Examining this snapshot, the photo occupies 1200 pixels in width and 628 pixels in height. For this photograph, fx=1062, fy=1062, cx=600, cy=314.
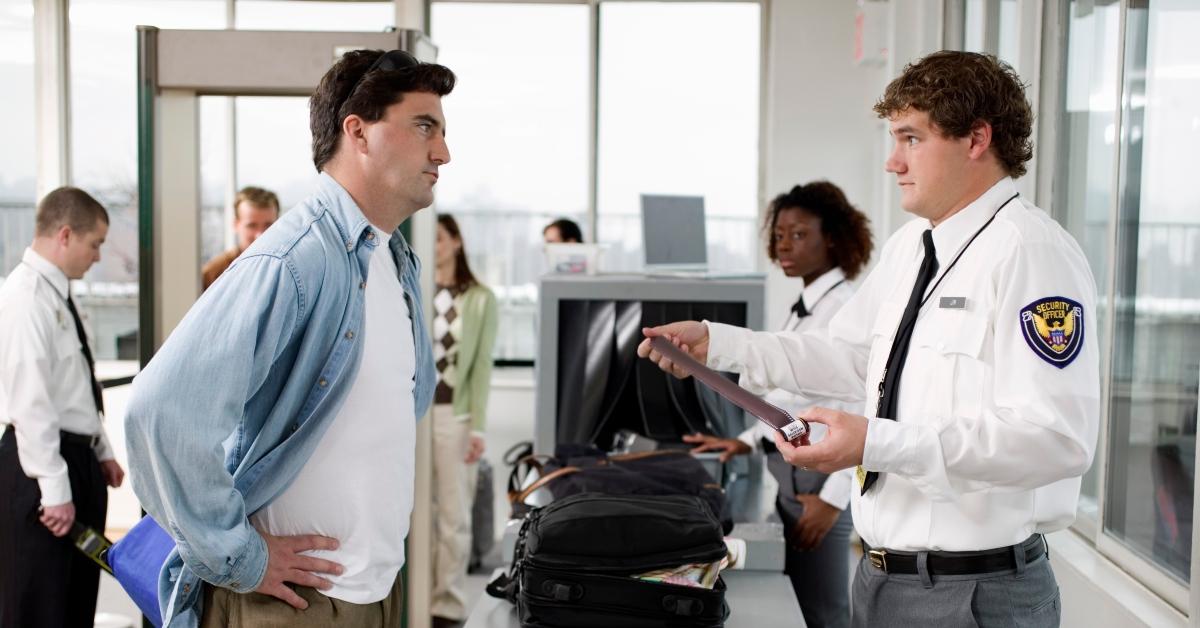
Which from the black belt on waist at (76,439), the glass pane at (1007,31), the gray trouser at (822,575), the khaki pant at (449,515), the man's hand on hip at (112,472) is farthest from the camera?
the khaki pant at (449,515)

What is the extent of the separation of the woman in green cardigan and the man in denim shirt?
2.95m

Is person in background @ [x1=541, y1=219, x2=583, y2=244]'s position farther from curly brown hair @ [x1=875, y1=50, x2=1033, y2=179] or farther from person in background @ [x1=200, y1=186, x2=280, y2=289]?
curly brown hair @ [x1=875, y1=50, x2=1033, y2=179]

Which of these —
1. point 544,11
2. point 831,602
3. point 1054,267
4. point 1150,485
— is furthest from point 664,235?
point 544,11

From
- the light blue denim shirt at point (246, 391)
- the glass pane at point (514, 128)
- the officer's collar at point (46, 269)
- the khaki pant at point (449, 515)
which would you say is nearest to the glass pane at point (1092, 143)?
the light blue denim shirt at point (246, 391)

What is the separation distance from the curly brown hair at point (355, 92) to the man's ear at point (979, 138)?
2.87 ft

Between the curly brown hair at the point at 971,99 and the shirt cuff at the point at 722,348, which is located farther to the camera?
the shirt cuff at the point at 722,348

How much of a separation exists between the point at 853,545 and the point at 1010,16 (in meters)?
3.34

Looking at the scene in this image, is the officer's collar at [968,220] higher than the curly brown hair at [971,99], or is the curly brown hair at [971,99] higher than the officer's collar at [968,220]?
the curly brown hair at [971,99]

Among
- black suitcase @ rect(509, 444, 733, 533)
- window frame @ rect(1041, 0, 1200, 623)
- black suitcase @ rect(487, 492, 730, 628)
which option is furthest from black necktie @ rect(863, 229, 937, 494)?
window frame @ rect(1041, 0, 1200, 623)

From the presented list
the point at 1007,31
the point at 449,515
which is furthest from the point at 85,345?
the point at 1007,31

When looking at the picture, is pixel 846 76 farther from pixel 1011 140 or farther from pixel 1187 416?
pixel 1011 140

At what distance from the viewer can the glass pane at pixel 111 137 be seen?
5578 millimetres

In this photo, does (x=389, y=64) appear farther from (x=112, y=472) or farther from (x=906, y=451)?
(x=112, y=472)

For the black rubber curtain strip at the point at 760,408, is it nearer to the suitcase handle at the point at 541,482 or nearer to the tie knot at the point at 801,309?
the suitcase handle at the point at 541,482
